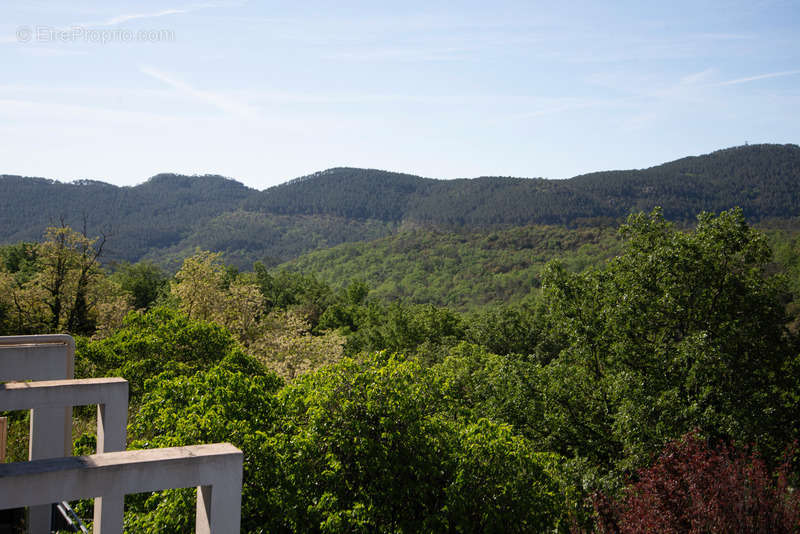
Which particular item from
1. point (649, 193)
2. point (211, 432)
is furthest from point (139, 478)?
point (649, 193)

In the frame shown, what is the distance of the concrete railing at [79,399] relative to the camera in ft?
28.5

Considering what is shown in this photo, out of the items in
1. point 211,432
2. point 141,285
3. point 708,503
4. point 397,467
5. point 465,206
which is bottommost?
point 708,503

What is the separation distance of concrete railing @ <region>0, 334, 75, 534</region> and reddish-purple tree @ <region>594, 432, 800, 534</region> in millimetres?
9184

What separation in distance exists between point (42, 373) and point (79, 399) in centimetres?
170

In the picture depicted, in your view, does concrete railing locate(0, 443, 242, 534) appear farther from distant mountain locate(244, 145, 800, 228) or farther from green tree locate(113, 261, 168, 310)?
distant mountain locate(244, 145, 800, 228)

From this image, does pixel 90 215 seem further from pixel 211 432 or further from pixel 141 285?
pixel 211 432

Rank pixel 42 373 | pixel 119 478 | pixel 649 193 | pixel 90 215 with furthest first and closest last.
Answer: pixel 90 215, pixel 649 193, pixel 42 373, pixel 119 478

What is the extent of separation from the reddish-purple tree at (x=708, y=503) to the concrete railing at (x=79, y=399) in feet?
27.2

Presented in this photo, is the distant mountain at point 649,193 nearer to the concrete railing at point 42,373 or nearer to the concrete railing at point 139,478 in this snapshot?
the concrete railing at point 42,373

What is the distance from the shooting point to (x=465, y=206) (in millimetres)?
171500

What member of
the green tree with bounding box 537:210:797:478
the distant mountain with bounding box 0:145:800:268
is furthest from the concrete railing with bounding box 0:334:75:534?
the distant mountain with bounding box 0:145:800:268

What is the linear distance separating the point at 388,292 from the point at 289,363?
84.7 m

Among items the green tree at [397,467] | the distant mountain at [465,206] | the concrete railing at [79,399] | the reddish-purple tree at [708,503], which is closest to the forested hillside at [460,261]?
the distant mountain at [465,206]

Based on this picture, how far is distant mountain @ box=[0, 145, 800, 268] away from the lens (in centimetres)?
13650
